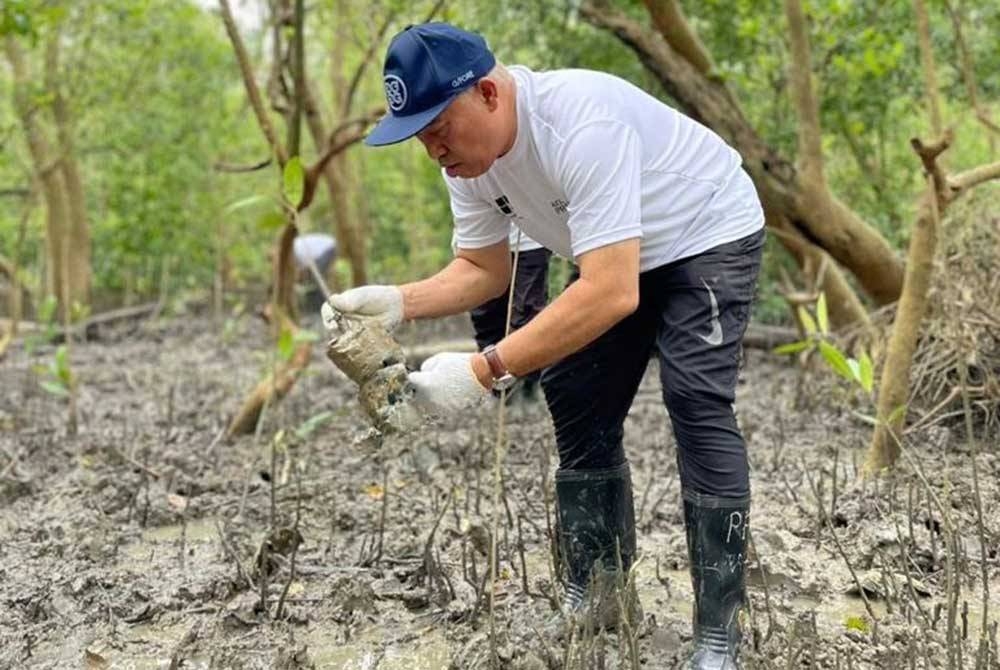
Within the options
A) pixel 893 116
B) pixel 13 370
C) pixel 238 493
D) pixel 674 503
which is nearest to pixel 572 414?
pixel 674 503

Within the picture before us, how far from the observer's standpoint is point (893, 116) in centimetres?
877

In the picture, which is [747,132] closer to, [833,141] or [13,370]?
[833,141]

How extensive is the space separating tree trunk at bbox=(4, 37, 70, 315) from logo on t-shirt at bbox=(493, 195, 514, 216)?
8021mm

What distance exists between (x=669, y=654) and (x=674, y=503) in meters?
1.47

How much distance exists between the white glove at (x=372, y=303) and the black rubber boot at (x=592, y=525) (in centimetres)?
59

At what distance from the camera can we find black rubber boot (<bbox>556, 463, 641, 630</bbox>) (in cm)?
287

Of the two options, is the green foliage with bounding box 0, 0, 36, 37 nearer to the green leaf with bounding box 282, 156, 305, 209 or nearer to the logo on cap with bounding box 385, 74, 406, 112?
the green leaf with bounding box 282, 156, 305, 209

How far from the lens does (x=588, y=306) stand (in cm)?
229

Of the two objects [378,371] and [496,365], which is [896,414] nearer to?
[496,365]

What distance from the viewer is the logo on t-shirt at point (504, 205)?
2.65 meters

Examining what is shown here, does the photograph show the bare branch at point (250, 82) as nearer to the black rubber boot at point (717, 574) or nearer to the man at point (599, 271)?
the man at point (599, 271)

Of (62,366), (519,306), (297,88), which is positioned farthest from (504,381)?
(62,366)

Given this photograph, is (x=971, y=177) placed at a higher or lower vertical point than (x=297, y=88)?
lower

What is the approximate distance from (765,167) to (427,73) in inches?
149
